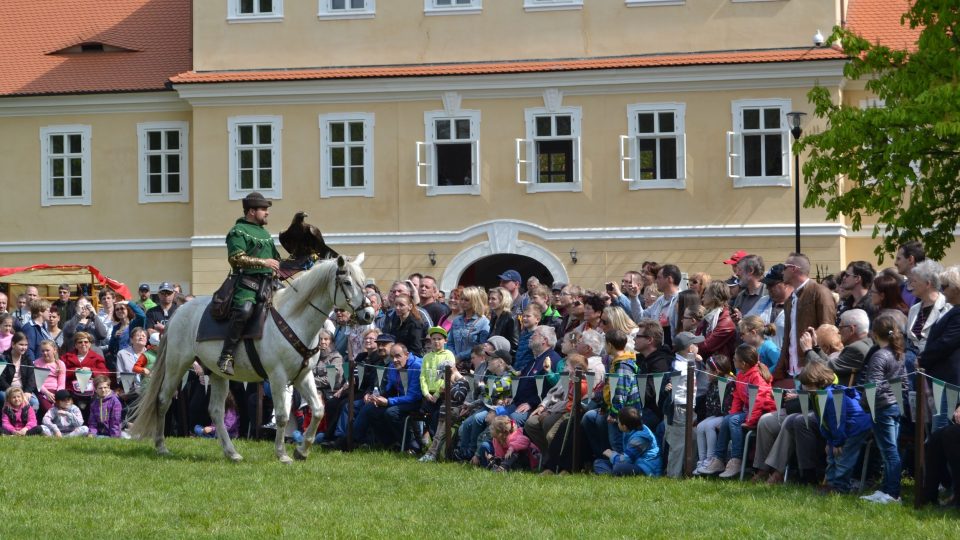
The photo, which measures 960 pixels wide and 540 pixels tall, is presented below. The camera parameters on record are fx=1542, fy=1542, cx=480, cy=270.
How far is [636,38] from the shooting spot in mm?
32750

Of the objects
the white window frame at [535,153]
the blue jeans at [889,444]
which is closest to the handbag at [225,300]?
the blue jeans at [889,444]

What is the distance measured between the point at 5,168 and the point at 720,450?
85.6 ft

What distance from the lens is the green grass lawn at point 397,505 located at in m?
11.2

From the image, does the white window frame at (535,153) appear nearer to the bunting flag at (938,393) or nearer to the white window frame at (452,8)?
the white window frame at (452,8)

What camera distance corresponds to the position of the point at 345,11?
111ft

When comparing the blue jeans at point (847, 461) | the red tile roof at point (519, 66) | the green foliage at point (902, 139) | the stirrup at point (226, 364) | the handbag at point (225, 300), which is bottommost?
the blue jeans at point (847, 461)

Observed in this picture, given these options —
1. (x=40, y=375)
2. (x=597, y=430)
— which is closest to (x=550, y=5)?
(x=40, y=375)

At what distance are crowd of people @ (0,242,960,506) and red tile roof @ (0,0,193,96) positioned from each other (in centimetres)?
1578

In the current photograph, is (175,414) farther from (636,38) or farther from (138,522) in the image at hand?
(636,38)

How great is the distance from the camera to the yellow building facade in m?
32.1

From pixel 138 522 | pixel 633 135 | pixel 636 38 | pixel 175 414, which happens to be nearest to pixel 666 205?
pixel 633 135

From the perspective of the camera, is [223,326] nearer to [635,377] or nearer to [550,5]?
[635,377]

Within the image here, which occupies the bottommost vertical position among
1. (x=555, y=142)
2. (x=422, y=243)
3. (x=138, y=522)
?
(x=138, y=522)

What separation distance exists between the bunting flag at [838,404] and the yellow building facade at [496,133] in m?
19.1
